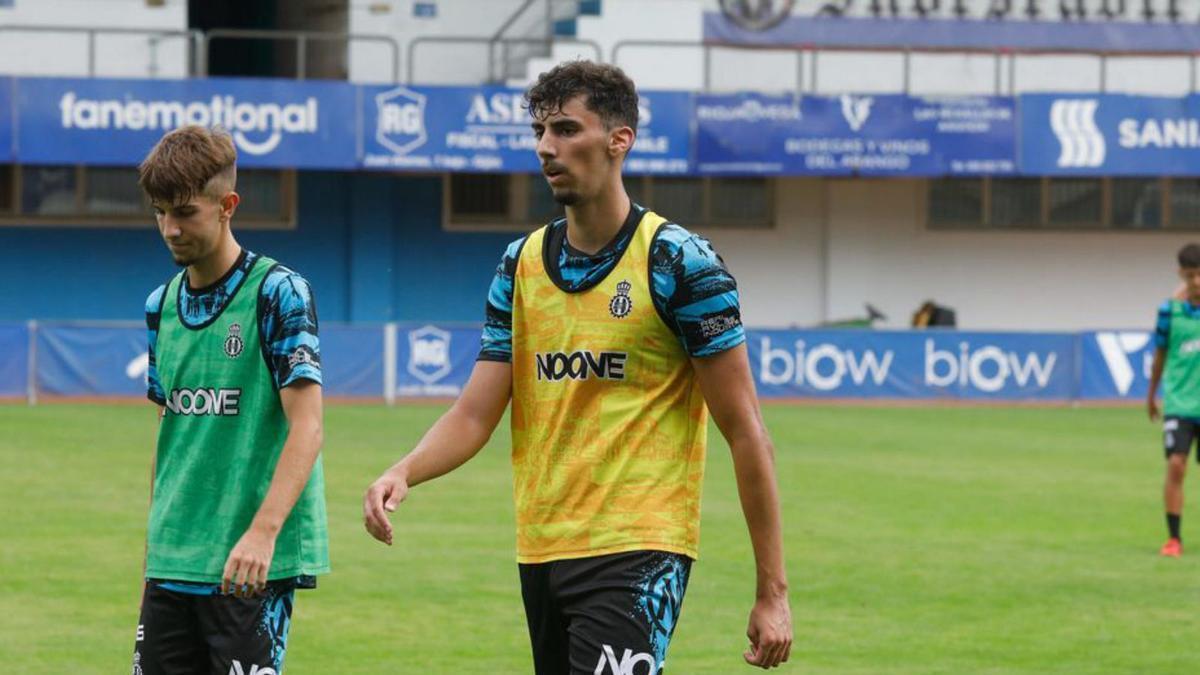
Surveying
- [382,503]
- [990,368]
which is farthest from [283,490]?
[990,368]

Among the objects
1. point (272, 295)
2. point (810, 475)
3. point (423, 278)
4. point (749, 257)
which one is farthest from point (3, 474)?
point (749, 257)

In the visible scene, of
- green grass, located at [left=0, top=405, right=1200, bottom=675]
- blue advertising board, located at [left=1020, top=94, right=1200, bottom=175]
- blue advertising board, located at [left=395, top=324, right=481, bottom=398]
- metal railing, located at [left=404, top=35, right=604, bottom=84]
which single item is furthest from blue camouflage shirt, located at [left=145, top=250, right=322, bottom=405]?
blue advertising board, located at [left=1020, top=94, right=1200, bottom=175]

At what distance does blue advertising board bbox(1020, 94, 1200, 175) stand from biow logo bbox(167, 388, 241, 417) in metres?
32.1

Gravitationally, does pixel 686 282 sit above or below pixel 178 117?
below

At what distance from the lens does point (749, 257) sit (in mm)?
39406

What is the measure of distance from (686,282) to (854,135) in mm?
31133

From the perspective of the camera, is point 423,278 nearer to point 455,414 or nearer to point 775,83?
point 775,83

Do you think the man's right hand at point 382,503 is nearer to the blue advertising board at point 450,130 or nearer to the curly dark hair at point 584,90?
the curly dark hair at point 584,90

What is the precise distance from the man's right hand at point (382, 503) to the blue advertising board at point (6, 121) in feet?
95.5

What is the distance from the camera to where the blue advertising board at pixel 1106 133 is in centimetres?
3662

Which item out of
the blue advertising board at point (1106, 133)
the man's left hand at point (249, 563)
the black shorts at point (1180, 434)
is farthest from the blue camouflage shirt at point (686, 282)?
the blue advertising board at point (1106, 133)

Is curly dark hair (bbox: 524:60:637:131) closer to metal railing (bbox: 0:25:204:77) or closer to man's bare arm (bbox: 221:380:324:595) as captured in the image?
man's bare arm (bbox: 221:380:324:595)

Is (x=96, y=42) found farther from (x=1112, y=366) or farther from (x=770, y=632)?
(x=770, y=632)

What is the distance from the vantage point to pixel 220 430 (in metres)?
5.72
